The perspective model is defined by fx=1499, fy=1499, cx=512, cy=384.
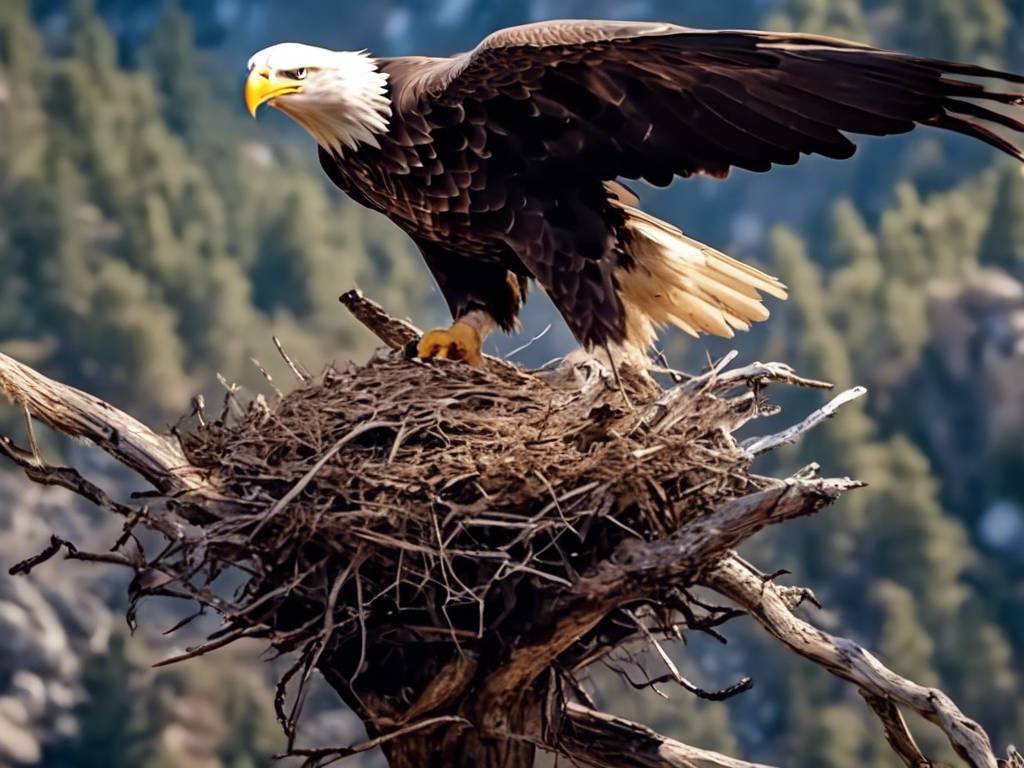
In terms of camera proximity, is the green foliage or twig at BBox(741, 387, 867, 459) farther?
the green foliage

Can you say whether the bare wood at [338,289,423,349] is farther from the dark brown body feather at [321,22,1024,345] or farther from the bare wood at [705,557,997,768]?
the bare wood at [705,557,997,768]

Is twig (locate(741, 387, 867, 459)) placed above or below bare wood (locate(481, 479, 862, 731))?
above

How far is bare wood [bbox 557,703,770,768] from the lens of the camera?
326cm

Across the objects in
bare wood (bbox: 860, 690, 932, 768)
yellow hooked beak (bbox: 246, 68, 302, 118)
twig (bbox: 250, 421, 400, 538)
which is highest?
yellow hooked beak (bbox: 246, 68, 302, 118)

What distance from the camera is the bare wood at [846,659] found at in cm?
287

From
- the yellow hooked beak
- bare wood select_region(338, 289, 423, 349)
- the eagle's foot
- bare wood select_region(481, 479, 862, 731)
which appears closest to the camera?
bare wood select_region(481, 479, 862, 731)

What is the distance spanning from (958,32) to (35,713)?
843 cm

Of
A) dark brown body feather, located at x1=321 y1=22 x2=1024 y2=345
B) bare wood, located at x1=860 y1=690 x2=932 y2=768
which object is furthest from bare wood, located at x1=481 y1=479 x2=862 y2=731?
dark brown body feather, located at x1=321 y1=22 x2=1024 y2=345

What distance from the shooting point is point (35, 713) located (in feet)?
27.4

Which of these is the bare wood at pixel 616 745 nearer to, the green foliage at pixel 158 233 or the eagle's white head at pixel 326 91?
the eagle's white head at pixel 326 91

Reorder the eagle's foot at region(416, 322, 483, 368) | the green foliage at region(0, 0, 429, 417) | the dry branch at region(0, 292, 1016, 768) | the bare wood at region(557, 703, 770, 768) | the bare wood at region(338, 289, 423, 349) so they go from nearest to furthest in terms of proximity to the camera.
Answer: the dry branch at region(0, 292, 1016, 768), the bare wood at region(557, 703, 770, 768), the eagle's foot at region(416, 322, 483, 368), the bare wood at region(338, 289, 423, 349), the green foliage at region(0, 0, 429, 417)

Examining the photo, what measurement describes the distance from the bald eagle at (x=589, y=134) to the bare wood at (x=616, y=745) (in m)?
0.84

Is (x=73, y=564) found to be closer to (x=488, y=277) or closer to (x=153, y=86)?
(x=153, y=86)

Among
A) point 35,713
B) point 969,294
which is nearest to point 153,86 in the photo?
point 35,713
